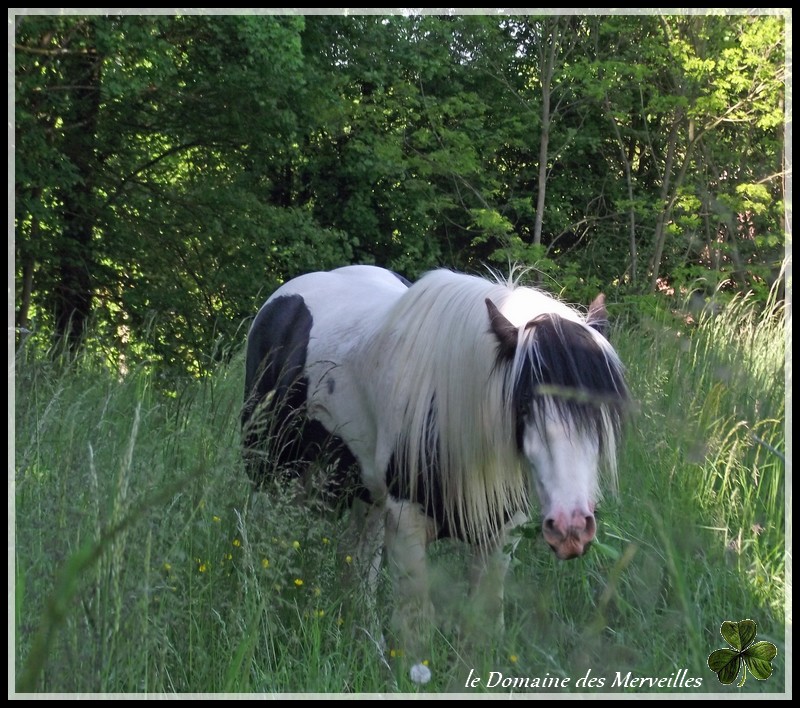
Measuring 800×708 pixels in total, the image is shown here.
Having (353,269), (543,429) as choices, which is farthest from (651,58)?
(543,429)

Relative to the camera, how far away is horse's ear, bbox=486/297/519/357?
2.76 meters

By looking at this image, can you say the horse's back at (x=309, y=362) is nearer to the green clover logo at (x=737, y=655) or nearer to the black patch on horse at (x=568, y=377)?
the black patch on horse at (x=568, y=377)

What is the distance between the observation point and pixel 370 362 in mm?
3363

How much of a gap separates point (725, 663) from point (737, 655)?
0.04 meters

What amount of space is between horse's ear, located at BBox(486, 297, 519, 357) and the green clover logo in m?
1.02

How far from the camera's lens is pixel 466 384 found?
9.58ft

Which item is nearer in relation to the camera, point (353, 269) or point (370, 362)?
point (370, 362)

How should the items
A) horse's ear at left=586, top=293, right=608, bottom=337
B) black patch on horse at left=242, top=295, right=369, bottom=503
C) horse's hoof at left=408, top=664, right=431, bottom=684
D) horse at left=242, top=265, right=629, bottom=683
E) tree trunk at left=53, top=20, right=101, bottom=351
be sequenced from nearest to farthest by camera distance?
horse at left=242, top=265, right=629, bottom=683, horse's hoof at left=408, top=664, right=431, bottom=684, horse's ear at left=586, top=293, right=608, bottom=337, black patch on horse at left=242, top=295, right=369, bottom=503, tree trunk at left=53, top=20, right=101, bottom=351

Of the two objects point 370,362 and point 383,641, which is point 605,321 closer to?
point 370,362

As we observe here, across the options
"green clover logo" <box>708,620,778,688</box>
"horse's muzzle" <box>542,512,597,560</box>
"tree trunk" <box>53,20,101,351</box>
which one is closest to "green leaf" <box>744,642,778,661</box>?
"green clover logo" <box>708,620,778,688</box>

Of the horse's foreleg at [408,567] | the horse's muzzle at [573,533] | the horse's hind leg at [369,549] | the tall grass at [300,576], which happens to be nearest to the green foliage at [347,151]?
the tall grass at [300,576]

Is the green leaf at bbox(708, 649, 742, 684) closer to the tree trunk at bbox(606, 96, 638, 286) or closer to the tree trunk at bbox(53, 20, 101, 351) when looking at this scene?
the tree trunk at bbox(53, 20, 101, 351)

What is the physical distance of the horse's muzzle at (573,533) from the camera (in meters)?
2.36

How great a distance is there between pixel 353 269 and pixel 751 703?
2890mm
